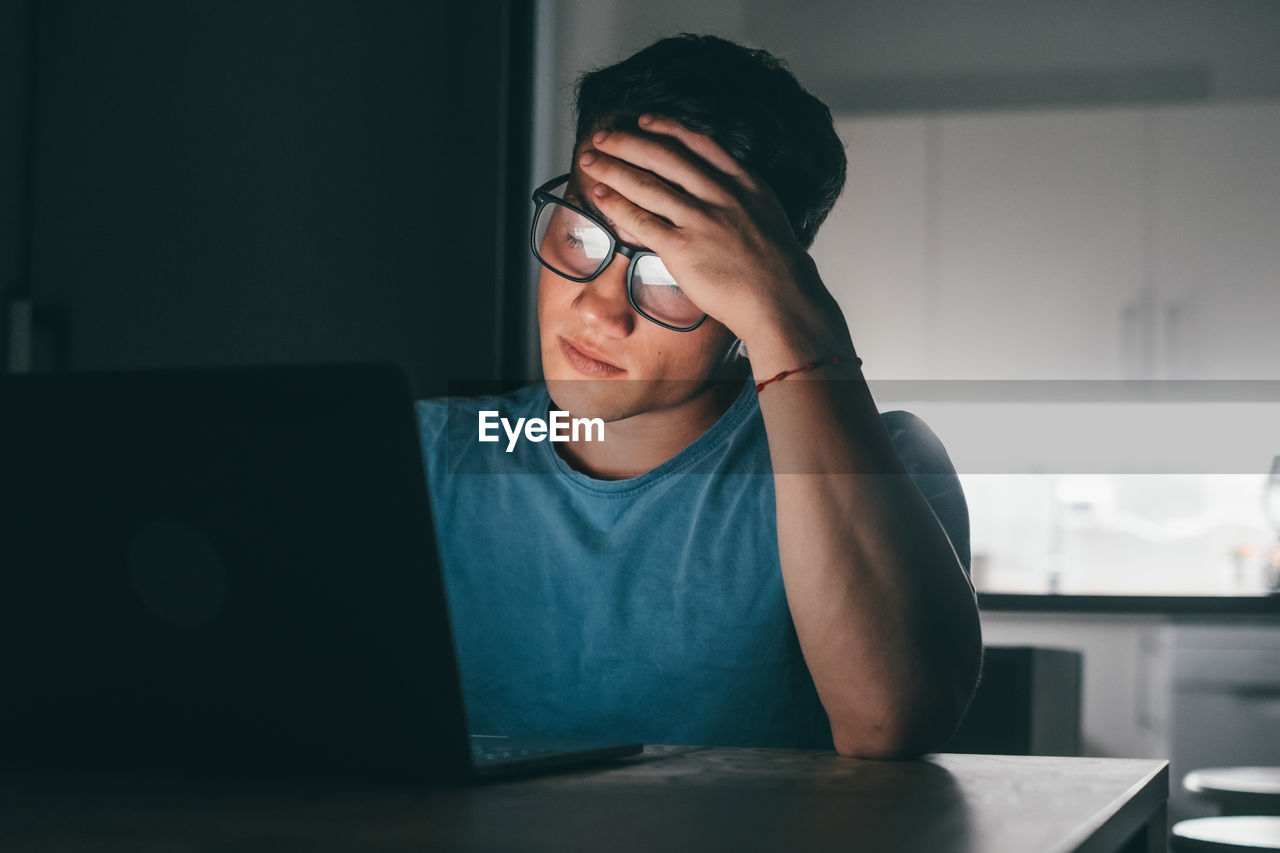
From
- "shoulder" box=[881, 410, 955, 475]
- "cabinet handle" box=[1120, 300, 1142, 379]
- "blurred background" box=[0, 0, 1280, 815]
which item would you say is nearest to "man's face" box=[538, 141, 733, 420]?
"shoulder" box=[881, 410, 955, 475]

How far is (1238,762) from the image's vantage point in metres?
2.64

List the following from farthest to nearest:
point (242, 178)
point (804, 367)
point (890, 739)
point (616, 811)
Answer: point (242, 178) → point (804, 367) → point (890, 739) → point (616, 811)

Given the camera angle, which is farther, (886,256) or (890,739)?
(886,256)

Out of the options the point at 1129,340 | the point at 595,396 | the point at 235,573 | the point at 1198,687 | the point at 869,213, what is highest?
the point at 869,213

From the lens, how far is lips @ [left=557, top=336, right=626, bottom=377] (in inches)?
48.4

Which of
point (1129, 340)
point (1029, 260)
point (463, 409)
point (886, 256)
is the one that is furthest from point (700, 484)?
point (1129, 340)

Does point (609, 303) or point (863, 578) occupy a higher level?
point (609, 303)

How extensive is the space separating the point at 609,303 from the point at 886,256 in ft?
5.27

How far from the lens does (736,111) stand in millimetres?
1188

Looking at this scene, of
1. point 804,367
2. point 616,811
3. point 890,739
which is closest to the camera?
point 616,811

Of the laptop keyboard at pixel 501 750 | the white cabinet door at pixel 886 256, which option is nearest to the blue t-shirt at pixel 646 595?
the laptop keyboard at pixel 501 750

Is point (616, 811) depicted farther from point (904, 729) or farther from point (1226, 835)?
point (1226, 835)

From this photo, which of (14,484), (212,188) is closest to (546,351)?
(14,484)

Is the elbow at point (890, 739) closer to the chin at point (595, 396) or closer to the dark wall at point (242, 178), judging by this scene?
the chin at point (595, 396)
